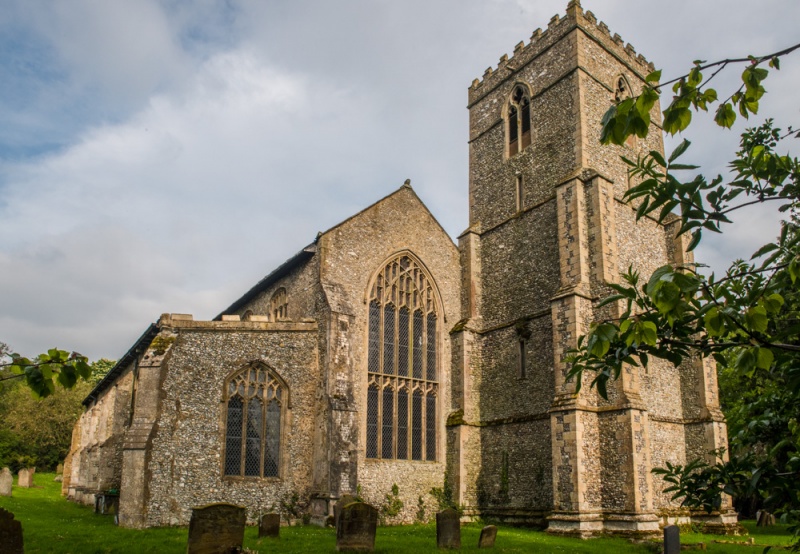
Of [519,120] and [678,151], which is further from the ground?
[519,120]

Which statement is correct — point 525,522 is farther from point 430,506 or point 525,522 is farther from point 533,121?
point 533,121

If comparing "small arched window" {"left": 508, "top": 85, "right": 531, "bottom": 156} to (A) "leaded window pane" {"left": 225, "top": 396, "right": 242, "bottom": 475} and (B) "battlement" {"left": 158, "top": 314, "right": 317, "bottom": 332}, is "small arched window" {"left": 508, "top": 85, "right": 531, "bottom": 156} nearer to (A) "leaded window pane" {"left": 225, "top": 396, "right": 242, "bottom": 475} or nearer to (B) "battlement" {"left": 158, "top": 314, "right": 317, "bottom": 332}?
(B) "battlement" {"left": 158, "top": 314, "right": 317, "bottom": 332}

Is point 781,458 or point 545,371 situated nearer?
point 781,458

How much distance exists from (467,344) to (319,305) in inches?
209

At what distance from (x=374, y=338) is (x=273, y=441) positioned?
4459 millimetres

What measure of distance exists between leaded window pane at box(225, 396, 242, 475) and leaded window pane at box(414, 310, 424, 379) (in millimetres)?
5873

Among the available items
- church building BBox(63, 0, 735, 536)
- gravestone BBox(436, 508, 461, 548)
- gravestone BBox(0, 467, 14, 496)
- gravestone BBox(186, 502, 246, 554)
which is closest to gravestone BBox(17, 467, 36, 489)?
gravestone BBox(0, 467, 14, 496)

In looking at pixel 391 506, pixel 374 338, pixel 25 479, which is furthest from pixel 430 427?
pixel 25 479

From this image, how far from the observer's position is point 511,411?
1989 centimetres

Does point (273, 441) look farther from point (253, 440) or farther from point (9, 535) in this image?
point (9, 535)

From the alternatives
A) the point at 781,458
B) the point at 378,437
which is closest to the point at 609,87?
the point at 378,437

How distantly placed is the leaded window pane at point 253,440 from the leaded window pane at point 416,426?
4.91m

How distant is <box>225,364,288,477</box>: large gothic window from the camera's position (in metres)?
17.3

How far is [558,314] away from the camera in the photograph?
18.5 metres
